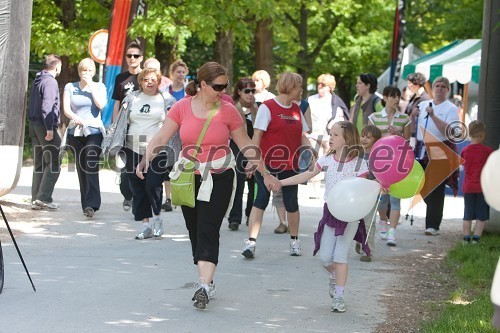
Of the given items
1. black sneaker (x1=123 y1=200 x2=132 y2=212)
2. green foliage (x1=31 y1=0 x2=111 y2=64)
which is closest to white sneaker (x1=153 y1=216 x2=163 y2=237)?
black sneaker (x1=123 y1=200 x2=132 y2=212)

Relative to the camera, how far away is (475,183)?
40.7 feet

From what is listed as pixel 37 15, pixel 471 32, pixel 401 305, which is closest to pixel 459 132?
pixel 401 305

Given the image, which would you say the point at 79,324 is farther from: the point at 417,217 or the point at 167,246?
the point at 417,217

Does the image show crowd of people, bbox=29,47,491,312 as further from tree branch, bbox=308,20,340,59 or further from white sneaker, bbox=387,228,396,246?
tree branch, bbox=308,20,340,59

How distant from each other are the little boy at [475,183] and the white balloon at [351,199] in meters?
4.84

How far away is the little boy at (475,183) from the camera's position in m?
12.3

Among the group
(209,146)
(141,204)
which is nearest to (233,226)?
(141,204)

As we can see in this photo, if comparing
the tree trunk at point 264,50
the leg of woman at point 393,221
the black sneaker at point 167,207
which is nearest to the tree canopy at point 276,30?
the tree trunk at point 264,50

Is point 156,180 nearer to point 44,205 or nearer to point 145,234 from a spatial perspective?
point 145,234

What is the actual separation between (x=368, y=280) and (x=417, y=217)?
573cm

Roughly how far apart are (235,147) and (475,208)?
122 inches

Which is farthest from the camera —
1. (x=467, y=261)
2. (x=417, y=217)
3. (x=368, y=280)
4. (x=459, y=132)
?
(x=417, y=217)

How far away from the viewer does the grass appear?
712 cm

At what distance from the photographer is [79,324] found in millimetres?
7062
